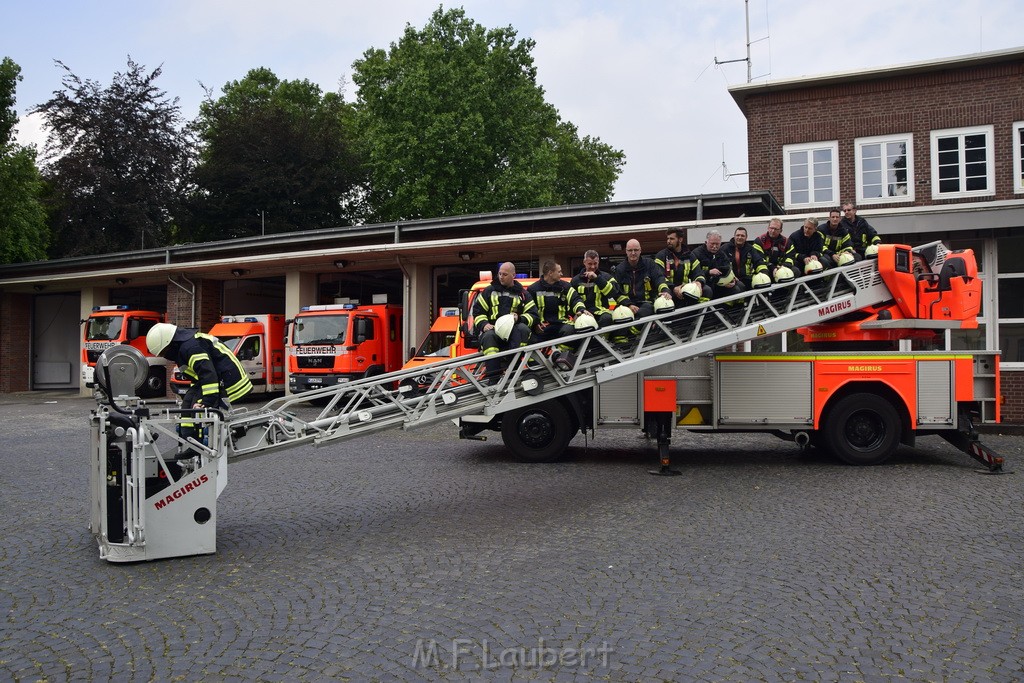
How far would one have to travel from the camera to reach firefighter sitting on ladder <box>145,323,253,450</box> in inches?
267

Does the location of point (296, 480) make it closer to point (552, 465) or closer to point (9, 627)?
point (552, 465)

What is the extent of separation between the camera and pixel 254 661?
4.21 meters

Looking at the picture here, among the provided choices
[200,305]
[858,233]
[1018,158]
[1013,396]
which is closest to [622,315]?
[858,233]

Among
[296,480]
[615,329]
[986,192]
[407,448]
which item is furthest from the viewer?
[986,192]

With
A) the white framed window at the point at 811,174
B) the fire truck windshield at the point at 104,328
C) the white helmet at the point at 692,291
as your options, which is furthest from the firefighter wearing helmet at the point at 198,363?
the fire truck windshield at the point at 104,328

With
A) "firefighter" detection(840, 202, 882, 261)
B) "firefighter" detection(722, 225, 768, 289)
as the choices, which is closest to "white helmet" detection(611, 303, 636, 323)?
"firefighter" detection(722, 225, 768, 289)

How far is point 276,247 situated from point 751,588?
2111 cm

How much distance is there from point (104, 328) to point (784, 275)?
2120cm

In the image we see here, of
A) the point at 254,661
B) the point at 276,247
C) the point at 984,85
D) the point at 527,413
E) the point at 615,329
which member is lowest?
the point at 254,661

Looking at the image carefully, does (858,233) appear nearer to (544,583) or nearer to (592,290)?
(592,290)

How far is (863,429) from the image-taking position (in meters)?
9.95

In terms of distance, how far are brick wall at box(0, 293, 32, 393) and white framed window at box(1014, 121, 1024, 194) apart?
31190mm

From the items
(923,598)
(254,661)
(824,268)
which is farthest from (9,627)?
(824,268)

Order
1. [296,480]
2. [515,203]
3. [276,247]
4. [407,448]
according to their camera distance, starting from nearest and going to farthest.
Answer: [296,480], [407,448], [276,247], [515,203]
